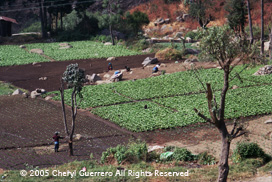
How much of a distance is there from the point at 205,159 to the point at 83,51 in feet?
128

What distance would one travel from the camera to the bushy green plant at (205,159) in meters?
17.8

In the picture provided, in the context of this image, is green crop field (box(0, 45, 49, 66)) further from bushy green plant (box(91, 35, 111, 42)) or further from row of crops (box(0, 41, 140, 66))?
bushy green plant (box(91, 35, 111, 42))

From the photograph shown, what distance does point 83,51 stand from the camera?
54.9 meters

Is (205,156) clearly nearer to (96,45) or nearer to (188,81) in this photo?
(188,81)

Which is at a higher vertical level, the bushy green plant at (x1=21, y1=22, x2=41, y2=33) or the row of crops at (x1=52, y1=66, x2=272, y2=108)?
the bushy green plant at (x1=21, y1=22, x2=41, y2=33)

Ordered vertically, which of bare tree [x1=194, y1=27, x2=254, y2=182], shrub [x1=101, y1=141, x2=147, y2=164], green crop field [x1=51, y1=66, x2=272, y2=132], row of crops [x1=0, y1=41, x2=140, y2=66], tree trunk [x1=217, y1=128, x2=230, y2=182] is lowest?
row of crops [x1=0, y1=41, x2=140, y2=66]

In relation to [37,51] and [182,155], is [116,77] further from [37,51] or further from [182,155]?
[37,51]

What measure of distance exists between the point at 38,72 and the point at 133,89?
14047 mm

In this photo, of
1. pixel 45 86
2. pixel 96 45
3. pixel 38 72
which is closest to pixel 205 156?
pixel 45 86

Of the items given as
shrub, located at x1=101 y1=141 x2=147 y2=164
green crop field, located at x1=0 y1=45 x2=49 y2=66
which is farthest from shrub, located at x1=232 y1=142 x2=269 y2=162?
green crop field, located at x1=0 y1=45 x2=49 y2=66

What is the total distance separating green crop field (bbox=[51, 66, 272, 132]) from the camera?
25.2 m

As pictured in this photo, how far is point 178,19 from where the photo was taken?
73.3m

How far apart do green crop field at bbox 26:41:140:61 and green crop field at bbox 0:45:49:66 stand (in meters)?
1.92

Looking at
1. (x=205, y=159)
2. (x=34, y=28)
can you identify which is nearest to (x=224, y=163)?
(x=205, y=159)
